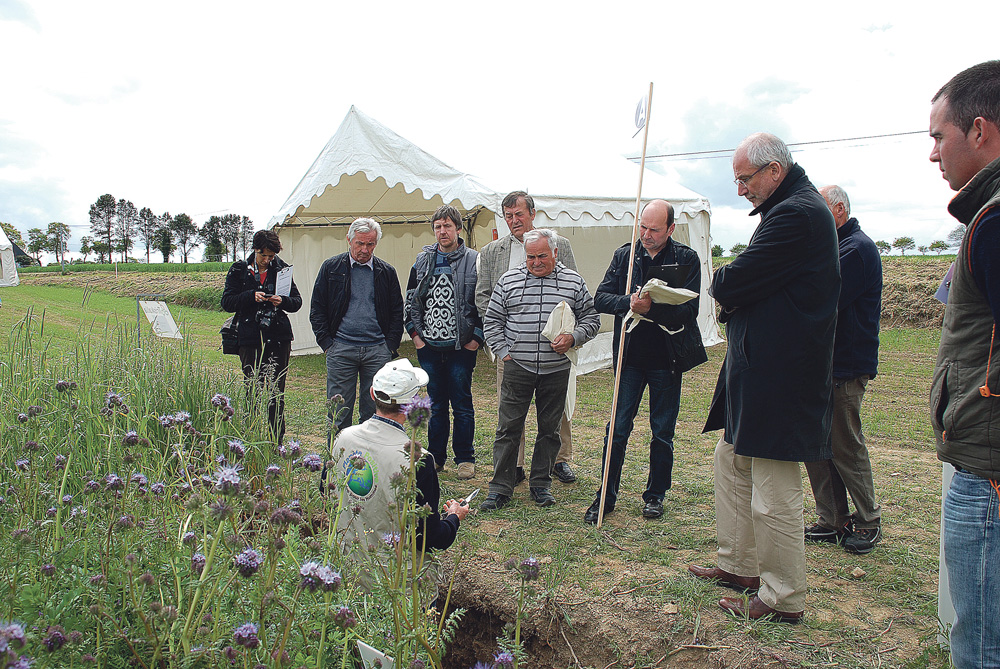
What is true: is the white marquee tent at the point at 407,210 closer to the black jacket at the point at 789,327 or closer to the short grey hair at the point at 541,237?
the short grey hair at the point at 541,237

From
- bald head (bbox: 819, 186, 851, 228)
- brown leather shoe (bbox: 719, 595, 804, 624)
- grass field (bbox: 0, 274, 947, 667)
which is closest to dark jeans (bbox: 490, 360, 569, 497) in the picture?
grass field (bbox: 0, 274, 947, 667)

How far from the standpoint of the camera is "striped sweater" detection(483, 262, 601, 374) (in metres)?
4.02

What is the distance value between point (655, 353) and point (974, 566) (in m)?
2.23

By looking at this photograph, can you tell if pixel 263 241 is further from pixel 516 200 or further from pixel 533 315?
pixel 533 315

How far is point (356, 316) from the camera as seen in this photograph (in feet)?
15.6

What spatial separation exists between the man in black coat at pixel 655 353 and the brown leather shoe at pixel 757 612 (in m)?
1.16

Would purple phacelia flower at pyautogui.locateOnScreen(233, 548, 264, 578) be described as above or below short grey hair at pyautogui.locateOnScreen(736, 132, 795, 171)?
below

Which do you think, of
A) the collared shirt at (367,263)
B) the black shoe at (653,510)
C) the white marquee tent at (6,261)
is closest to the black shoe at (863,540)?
the black shoe at (653,510)

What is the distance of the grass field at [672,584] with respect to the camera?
2.52 m

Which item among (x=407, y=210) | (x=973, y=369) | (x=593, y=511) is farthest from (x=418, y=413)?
(x=407, y=210)

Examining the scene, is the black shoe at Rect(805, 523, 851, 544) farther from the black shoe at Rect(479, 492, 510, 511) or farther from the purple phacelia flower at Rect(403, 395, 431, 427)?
the purple phacelia flower at Rect(403, 395, 431, 427)

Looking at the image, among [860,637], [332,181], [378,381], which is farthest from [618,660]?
[332,181]

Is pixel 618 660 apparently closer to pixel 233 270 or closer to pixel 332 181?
pixel 233 270

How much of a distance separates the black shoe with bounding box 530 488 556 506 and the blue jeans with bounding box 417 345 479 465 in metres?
0.86
